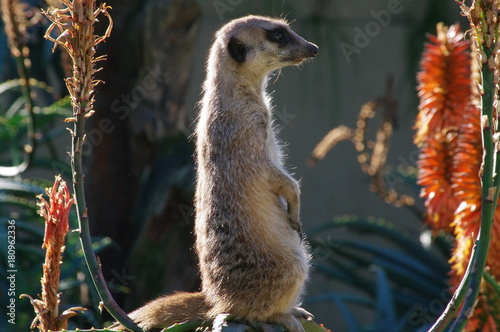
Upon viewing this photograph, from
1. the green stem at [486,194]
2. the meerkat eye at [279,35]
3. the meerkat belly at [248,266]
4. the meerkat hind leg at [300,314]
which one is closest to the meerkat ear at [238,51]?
the meerkat eye at [279,35]

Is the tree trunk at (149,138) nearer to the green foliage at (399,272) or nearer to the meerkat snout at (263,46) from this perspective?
the green foliage at (399,272)

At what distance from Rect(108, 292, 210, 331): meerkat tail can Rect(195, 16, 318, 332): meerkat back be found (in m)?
0.04

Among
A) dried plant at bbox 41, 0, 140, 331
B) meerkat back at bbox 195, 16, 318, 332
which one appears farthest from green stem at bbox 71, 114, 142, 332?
meerkat back at bbox 195, 16, 318, 332

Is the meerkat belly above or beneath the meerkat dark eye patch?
beneath

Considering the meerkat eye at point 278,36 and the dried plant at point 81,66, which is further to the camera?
the meerkat eye at point 278,36

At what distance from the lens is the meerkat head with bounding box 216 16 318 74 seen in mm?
2244

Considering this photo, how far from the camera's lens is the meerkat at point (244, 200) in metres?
1.98

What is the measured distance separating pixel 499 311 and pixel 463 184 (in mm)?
472

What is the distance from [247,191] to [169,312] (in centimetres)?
45

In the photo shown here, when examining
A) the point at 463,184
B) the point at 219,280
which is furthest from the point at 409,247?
the point at 219,280

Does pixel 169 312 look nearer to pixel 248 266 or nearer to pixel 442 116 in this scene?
pixel 248 266

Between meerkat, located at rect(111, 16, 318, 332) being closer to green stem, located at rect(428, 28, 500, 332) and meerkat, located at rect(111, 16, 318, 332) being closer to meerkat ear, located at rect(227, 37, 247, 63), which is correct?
meerkat ear, located at rect(227, 37, 247, 63)

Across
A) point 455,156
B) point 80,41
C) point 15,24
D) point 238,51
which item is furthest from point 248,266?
point 15,24

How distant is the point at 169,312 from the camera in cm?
186
